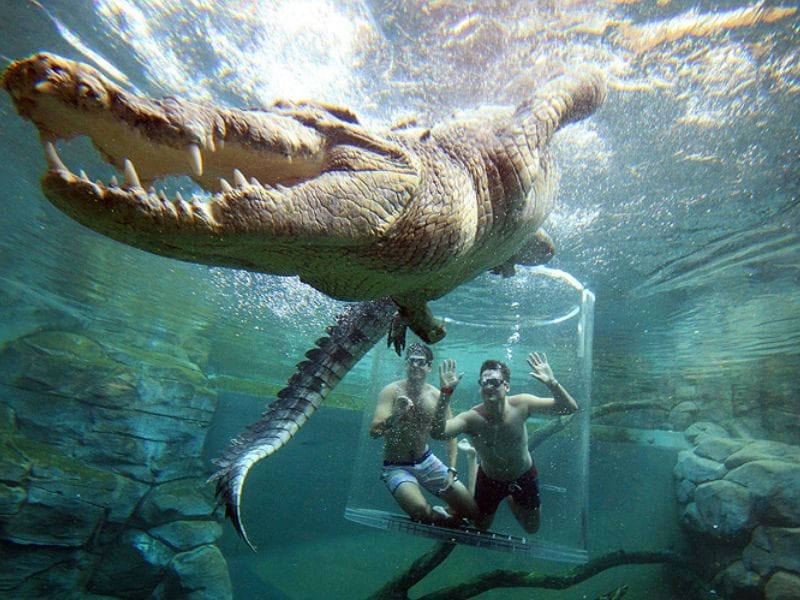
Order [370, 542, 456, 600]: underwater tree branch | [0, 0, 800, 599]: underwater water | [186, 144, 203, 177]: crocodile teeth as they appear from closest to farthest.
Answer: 1. [186, 144, 203, 177]: crocodile teeth
2. [0, 0, 800, 599]: underwater water
3. [370, 542, 456, 600]: underwater tree branch

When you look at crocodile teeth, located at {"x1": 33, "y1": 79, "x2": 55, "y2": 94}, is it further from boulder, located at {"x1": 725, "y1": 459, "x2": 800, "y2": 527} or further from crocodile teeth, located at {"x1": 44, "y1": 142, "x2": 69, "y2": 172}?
boulder, located at {"x1": 725, "y1": 459, "x2": 800, "y2": 527}

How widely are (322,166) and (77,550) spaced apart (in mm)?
11743

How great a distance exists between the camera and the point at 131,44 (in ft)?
17.4

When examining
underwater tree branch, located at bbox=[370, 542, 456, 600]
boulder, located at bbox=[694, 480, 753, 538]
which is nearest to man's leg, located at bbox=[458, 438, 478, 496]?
underwater tree branch, located at bbox=[370, 542, 456, 600]

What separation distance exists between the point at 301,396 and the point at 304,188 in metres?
1.96

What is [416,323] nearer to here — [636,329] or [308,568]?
[636,329]

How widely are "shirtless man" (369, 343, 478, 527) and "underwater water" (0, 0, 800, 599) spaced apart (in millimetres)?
1071

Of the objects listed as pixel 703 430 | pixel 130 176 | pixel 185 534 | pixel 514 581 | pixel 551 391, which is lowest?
pixel 185 534

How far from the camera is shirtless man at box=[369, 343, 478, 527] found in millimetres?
5250

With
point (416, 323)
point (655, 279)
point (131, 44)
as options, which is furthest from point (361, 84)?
point (655, 279)

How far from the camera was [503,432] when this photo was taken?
562cm

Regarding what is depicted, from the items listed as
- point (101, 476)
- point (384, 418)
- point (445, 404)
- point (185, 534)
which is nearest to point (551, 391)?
point (445, 404)

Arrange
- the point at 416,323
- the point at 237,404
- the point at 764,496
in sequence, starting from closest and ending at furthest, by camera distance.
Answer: the point at 416,323, the point at 764,496, the point at 237,404

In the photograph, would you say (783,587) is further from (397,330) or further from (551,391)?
(397,330)
